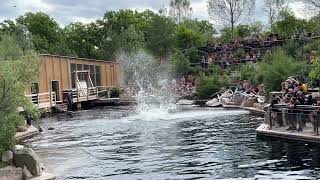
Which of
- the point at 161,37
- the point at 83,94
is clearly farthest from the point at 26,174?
the point at 161,37

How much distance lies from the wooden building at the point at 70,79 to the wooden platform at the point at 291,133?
21.5 m

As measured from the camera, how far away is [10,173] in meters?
14.5

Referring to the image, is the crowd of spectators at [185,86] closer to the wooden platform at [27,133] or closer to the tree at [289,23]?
the tree at [289,23]

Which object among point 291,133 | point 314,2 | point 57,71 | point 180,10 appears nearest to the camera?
point 291,133

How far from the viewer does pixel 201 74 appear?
5328 cm

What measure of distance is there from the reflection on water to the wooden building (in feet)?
48.2

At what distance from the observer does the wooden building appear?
44.4 m

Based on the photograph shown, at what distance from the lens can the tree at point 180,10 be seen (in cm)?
9249

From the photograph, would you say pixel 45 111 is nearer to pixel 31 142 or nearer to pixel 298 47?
pixel 31 142

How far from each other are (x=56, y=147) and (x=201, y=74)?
107 ft

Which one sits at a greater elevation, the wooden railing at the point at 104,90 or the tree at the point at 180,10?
the tree at the point at 180,10

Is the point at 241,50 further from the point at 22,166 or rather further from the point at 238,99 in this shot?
the point at 22,166

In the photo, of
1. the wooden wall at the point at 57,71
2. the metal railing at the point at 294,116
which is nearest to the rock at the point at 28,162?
the metal railing at the point at 294,116

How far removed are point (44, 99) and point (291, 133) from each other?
90.9 ft
